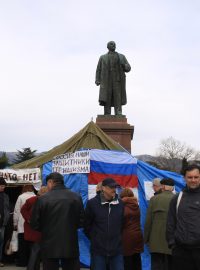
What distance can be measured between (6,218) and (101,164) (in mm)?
1910

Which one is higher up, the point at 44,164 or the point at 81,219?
the point at 44,164

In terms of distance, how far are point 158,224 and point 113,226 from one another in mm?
1095

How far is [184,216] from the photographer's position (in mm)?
4996

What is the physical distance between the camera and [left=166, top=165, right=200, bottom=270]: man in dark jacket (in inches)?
193

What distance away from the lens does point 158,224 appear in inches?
265

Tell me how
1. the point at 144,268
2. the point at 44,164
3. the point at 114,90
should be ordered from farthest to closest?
the point at 114,90 → the point at 44,164 → the point at 144,268

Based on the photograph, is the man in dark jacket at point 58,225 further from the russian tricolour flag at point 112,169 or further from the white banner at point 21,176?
the white banner at point 21,176

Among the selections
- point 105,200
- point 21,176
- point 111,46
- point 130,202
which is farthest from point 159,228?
point 111,46

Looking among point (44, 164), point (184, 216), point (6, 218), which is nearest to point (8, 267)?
point (6, 218)

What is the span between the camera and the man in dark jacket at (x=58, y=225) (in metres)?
5.65

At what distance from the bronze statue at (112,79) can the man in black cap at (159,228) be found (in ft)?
22.9

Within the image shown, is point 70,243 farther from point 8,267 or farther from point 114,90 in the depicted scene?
→ point 114,90

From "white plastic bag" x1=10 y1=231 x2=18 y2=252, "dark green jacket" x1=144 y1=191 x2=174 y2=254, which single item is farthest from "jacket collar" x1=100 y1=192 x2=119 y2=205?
"white plastic bag" x1=10 y1=231 x2=18 y2=252

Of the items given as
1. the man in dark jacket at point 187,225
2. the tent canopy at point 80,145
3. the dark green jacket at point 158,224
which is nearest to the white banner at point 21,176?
the tent canopy at point 80,145
